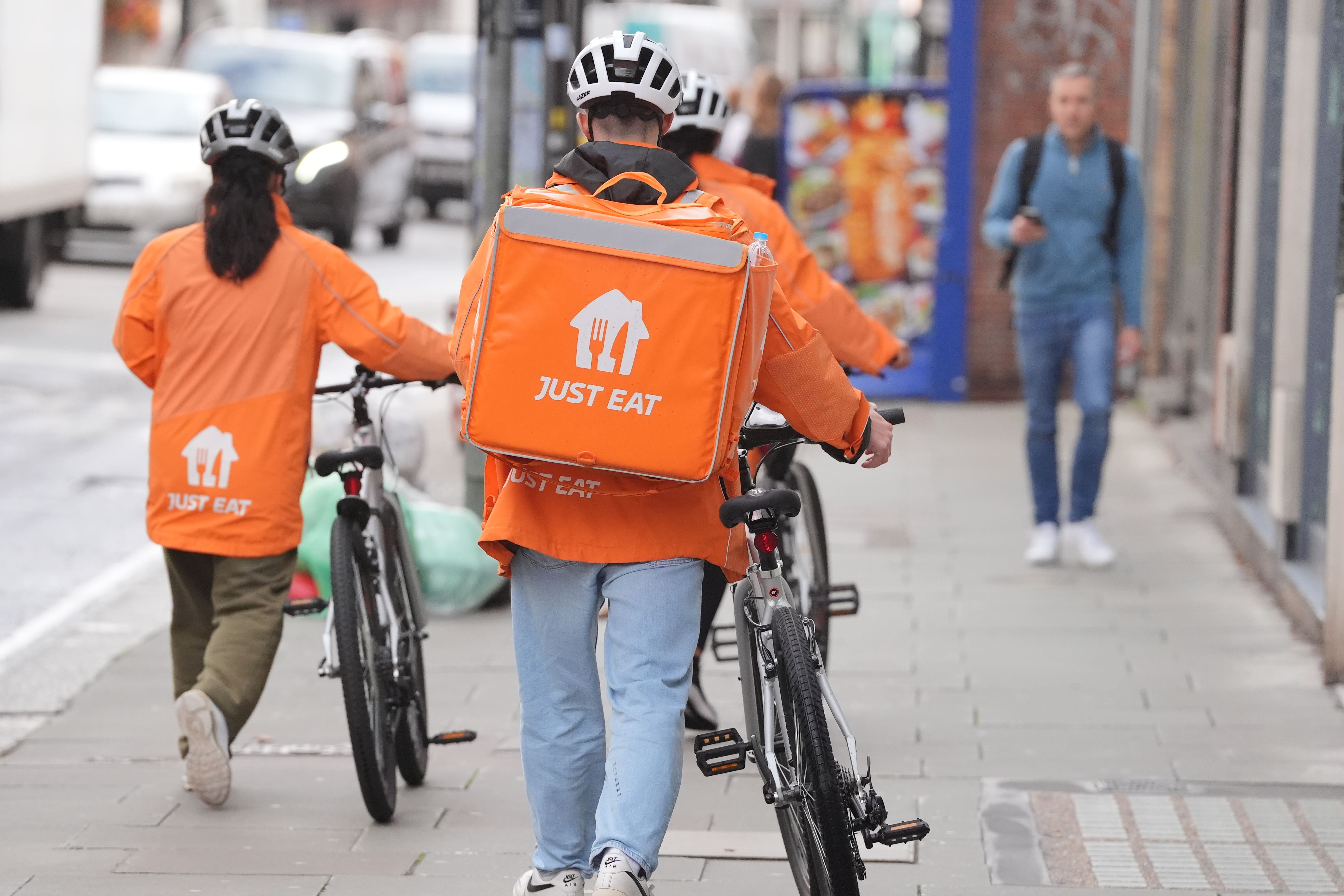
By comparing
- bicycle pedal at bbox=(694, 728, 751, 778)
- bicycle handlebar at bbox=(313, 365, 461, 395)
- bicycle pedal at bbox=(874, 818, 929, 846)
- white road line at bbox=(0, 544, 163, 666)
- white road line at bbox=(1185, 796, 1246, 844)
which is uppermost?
bicycle handlebar at bbox=(313, 365, 461, 395)

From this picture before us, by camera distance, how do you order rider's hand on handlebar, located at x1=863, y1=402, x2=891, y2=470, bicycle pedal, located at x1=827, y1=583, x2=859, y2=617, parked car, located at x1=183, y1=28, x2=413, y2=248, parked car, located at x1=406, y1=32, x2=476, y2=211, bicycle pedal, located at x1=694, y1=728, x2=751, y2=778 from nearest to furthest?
bicycle pedal, located at x1=694, y1=728, x2=751, y2=778 → rider's hand on handlebar, located at x1=863, y1=402, x2=891, y2=470 → bicycle pedal, located at x1=827, y1=583, x2=859, y2=617 → parked car, located at x1=183, y1=28, x2=413, y2=248 → parked car, located at x1=406, y1=32, x2=476, y2=211

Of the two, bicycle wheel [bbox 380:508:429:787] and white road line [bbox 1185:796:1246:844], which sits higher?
bicycle wheel [bbox 380:508:429:787]

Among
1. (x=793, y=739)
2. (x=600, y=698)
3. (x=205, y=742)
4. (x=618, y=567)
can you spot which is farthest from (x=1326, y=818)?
(x=205, y=742)

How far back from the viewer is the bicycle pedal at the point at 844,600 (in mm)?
6059

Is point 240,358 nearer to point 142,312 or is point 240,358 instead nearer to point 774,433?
point 142,312

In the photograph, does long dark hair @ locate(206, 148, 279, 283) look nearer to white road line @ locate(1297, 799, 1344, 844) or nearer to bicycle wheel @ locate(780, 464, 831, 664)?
bicycle wheel @ locate(780, 464, 831, 664)

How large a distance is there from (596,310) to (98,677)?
3684 mm

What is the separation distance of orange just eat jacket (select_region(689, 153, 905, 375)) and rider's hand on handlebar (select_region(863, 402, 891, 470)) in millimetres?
1520

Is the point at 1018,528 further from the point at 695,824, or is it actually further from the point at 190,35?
the point at 190,35

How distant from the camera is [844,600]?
Answer: 20.0ft

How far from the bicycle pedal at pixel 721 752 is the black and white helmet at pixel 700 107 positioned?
8.17 ft

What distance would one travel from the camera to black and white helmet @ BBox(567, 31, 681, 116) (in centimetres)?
372

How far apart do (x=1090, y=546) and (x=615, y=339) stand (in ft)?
17.0

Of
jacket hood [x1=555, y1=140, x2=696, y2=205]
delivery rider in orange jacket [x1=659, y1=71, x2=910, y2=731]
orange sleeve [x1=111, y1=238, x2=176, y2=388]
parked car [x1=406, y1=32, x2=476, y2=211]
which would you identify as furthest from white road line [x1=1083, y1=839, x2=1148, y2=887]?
parked car [x1=406, y1=32, x2=476, y2=211]
